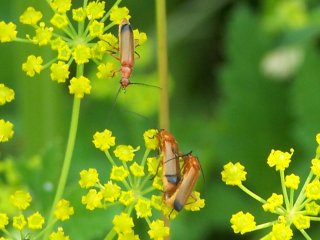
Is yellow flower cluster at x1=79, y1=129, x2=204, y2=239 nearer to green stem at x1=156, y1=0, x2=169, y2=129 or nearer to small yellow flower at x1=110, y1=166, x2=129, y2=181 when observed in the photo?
small yellow flower at x1=110, y1=166, x2=129, y2=181

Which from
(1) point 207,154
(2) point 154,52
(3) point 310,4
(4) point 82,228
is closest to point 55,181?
(4) point 82,228

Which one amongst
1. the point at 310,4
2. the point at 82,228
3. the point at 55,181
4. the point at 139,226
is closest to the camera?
the point at 82,228

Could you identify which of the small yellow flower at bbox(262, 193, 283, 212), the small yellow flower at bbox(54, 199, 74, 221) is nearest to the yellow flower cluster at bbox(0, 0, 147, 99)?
the small yellow flower at bbox(54, 199, 74, 221)

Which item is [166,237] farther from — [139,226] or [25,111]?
[25,111]

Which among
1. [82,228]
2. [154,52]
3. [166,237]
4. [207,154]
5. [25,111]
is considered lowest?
[166,237]

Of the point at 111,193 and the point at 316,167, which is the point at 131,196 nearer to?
the point at 111,193

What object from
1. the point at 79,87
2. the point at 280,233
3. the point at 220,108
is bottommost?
the point at 280,233

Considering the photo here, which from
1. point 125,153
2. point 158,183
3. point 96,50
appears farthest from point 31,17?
point 158,183

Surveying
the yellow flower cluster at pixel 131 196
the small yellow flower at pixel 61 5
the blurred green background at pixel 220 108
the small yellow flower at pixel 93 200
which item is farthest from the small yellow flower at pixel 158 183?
the blurred green background at pixel 220 108
